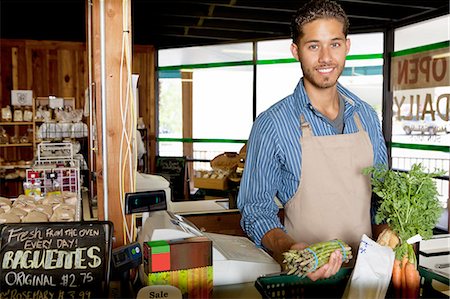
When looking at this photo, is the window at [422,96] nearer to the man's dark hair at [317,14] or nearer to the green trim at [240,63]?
the green trim at [240,63]

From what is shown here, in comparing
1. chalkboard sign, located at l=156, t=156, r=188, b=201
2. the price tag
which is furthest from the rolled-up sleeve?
the price tag

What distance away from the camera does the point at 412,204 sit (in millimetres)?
1410

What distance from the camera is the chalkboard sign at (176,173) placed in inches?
259

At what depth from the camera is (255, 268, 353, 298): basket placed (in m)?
1.36

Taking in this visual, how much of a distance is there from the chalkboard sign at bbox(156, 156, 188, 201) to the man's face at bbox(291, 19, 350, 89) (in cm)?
488

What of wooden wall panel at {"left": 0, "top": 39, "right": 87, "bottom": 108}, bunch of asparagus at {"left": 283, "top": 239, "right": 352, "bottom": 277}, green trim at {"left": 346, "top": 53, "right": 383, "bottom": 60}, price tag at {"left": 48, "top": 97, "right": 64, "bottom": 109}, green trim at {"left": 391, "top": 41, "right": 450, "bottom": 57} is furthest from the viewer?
wooden wall panel at {"left": 0, "top": 39, "right": 87, "bottom": 108}

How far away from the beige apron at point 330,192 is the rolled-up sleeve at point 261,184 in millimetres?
107

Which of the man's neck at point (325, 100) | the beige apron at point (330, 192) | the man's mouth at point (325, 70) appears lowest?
the beige apron at point (330, 192)

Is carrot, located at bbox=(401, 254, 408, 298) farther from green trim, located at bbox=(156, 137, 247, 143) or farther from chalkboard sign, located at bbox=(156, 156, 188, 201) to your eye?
green trim, located at bbox=(156, 137, 247, 143)

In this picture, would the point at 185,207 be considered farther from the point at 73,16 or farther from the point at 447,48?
the point at 73,16

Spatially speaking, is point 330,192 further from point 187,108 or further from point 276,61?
point 187,108

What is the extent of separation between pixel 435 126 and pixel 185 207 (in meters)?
3.49

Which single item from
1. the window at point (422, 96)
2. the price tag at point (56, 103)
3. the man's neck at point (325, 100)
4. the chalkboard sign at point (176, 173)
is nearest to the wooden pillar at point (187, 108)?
the chalkboard sign at point (176, 173)

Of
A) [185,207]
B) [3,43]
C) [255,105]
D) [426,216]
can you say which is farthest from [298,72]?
[426,216]
